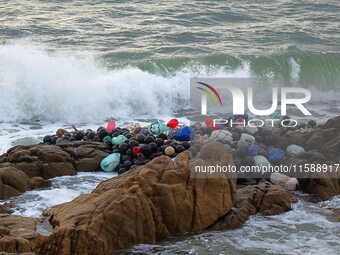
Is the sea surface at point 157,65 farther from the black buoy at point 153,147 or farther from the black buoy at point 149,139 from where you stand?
the black buoy at point 149,139

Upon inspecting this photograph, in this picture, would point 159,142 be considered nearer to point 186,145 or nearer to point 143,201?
point 186,145

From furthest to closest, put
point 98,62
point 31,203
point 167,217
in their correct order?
point 98,62
point 31,203
point 167,217

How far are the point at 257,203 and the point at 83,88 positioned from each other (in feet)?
35.8

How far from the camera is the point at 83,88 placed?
2066 cm

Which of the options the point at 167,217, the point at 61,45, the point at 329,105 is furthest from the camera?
the point at 61,45

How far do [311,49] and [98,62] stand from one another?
27.8 ft

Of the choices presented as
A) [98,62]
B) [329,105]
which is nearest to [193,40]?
[98,62]

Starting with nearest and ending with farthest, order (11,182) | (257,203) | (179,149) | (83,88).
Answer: (257,203) < (11,182) < (179,149) < (83,88)

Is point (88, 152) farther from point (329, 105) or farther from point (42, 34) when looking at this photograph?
point (42, 34)

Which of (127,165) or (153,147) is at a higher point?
(153,147)

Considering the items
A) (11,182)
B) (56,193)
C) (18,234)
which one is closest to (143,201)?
(18,234)

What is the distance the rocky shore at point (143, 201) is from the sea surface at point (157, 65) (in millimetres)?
A: 248

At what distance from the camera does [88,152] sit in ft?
43.6

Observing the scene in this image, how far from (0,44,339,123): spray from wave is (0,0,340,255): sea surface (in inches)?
1.3
